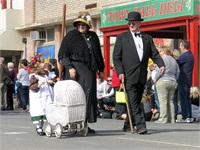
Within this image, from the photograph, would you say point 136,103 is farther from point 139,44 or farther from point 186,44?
point 186,44

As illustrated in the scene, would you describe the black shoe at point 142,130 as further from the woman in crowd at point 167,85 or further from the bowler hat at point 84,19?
the woman in crowd at point 167,85

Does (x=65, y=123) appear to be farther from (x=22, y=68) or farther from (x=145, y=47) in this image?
(x=22, y=68)

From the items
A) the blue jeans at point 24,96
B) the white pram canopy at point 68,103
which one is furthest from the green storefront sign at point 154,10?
the white pram canopy at point 68,103

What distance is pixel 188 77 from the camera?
1410cm

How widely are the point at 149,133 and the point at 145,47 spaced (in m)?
1.52

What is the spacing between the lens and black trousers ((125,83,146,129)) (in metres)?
10.0

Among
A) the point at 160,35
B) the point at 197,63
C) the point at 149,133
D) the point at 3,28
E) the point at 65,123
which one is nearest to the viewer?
the point at 65,123

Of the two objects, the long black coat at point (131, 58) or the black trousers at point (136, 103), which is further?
the long black coat at point (131, 58)

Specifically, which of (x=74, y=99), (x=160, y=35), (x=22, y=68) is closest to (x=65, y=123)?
(x=74, y=99)

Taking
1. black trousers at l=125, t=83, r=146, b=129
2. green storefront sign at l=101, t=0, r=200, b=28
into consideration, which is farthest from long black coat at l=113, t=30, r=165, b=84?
green storefront sign at l=101, t=0, r=200, b=28

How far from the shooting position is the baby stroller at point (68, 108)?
976 cm

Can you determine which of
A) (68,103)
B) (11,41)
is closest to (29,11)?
(11,41)

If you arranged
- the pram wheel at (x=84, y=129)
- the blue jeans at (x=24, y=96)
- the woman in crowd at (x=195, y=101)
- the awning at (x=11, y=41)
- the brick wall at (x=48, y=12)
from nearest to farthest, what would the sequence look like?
1. the pram wheel at (x=84, y=129)
2. the woman in crowd at (x=195, y=101)
3. the blue jeans at (x=24, y=96)
4. the brick wall at (x=48, y=12)
5. the awning at (x=11, y=41)

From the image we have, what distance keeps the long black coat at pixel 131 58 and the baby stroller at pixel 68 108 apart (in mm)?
871
